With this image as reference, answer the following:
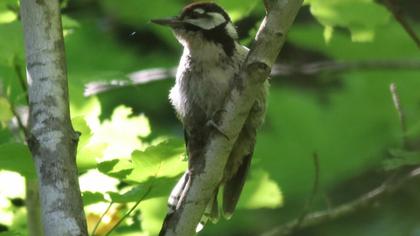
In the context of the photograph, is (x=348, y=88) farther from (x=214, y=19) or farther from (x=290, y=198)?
(x=214, y=19)

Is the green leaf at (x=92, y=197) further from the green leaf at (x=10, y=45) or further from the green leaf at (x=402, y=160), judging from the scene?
the green leaf at (x=402, y=160)

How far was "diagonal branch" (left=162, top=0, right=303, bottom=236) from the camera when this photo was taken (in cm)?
304

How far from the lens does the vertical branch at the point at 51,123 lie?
9.48 feet

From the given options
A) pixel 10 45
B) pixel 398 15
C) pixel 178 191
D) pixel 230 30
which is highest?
pixel 10 45

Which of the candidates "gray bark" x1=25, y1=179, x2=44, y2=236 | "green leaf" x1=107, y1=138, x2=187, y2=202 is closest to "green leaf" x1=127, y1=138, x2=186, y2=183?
"green leaf" x1=107, y1=138, x2=187, y2=202

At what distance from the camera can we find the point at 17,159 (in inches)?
129

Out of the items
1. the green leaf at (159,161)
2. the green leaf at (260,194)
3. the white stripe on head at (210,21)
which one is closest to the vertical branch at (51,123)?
the green leaf at (159,161)

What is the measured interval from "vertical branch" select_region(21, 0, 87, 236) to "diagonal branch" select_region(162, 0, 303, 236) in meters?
0.38

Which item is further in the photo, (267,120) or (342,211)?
(267,120)

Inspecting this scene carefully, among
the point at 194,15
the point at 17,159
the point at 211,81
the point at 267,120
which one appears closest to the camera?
the point at 17,159

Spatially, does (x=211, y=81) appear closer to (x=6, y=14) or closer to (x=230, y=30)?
(x=230, y=30)

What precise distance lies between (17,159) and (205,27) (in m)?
1.21

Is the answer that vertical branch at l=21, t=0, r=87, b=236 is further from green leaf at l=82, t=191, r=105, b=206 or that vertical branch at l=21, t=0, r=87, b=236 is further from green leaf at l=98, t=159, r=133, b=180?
green leaf at l=82, t=191, r=105, b=206

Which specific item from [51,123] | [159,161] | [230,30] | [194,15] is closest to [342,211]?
[230,30]
